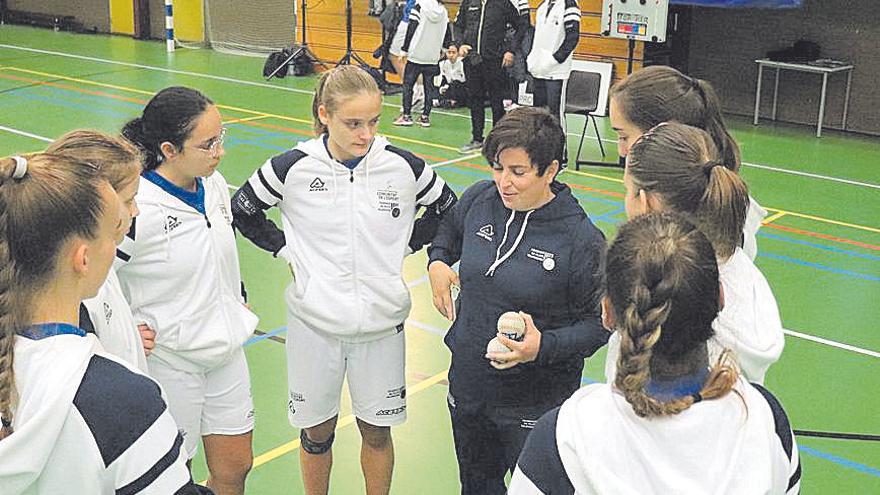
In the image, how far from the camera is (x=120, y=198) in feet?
7.53

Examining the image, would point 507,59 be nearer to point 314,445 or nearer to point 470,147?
point 470,147

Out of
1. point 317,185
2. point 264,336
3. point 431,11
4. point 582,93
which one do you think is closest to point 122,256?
point 317,185

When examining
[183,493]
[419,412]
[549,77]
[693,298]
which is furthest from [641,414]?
[549,77]

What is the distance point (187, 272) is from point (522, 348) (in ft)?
3.75

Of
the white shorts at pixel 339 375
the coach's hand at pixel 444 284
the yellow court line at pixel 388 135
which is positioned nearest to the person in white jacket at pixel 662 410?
the coach's hand at pixel 444 284

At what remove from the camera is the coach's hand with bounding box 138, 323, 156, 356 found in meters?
3.06

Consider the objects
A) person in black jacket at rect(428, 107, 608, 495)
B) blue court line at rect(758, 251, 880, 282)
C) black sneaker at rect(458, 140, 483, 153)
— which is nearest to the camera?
person in black jacket at rect(428, 107, 608, 495)

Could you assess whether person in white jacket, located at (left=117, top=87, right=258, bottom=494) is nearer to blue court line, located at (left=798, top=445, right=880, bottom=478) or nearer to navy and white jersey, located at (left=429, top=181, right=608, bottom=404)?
navy and white jersey, located at (left=429, top=181, right=608, bottom=404)

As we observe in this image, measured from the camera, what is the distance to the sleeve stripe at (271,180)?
351cm

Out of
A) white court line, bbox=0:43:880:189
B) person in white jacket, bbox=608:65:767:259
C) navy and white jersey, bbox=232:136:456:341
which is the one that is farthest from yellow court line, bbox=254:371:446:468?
white court line, bbox=0:43:880:189

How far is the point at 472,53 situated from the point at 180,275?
27.3 ft

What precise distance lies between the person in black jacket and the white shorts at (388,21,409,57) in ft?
31.8

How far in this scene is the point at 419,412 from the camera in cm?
499

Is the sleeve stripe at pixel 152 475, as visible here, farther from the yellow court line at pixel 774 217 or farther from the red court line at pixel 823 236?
the yellow court line at pixel 774 217
